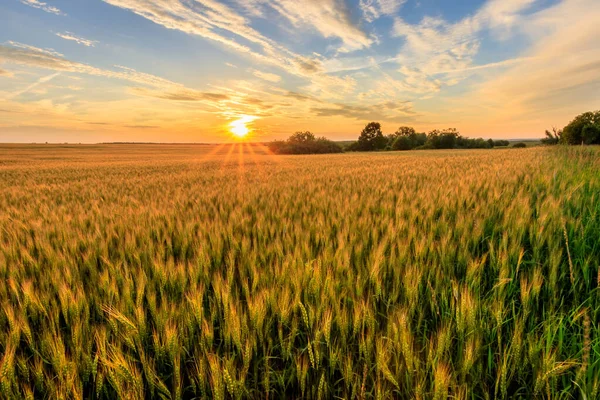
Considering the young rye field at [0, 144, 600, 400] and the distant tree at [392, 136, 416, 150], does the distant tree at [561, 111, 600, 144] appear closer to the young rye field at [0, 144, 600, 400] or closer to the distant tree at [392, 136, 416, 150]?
the distant tree at [392, 136, 416, 150]

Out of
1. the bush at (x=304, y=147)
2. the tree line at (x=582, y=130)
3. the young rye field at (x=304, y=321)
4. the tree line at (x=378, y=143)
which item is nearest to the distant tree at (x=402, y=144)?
the tree line at (x=378, y=143)

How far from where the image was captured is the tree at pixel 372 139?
76000mm

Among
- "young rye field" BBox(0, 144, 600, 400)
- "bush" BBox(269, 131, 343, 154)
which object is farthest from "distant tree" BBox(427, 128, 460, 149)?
"young rye field" BBox(0, 144, 600, 400)

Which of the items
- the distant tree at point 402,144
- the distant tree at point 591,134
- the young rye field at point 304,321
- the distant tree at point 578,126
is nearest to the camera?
the young rye field at point 304,321

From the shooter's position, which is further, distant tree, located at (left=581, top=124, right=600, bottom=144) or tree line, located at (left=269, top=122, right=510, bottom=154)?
tree line, located at (left=269, top=122, right=510, bottom=154)

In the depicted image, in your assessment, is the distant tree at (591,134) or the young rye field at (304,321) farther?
the distant tree at (591,134)

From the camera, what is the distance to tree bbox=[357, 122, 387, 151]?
76000 mm

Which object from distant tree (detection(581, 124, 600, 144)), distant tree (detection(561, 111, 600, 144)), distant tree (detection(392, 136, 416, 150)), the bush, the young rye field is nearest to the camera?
the young rye field

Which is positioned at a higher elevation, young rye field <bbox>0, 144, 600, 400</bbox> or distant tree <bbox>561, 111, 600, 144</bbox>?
distant tree <bbox>561, 111, 600, 144</bbox>

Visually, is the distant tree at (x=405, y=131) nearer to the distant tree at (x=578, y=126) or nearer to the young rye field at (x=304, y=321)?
the distant tree at (x=578, y=126)

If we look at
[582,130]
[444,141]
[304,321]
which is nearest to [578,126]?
[582,130]

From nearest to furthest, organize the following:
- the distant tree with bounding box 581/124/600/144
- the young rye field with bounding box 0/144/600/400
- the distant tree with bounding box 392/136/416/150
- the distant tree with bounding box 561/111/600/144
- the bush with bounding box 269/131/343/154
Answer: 1. the young rye field with bounding box 0/144/600/400
2. the distant tree with bounding box 581/124/600/144
3. the distant tree with bounding box 561/111/600/144
4. the bush with bounding box 269/131/343/154
5. the distant tree with bounding box 392/136/416/150

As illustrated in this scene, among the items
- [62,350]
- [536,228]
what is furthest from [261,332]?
[536,228]

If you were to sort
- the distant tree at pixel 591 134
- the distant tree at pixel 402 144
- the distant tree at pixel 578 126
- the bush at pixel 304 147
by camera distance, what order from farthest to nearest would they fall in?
the distant tree at pixel 402 144, the bush at pixel 304 147, the distant tree at pixel 578 126, the distant tree at pixel 591 134
